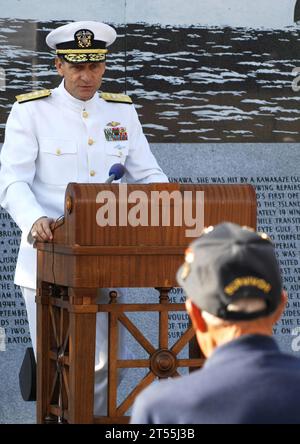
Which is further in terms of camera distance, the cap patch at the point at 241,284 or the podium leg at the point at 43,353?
the podium leg at the point at 43,353

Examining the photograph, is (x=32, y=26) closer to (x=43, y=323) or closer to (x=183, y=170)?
(x=183, y=170)

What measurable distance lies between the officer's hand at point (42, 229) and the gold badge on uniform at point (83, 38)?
2.41 ft

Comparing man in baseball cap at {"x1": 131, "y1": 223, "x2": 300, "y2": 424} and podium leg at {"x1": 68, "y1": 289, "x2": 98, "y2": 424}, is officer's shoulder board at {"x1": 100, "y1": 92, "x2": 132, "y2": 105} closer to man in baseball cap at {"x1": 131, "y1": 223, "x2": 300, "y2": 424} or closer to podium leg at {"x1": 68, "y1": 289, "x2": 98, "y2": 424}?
podium leg at {"x1": 68, "y1": 289, "x2": 98, "y2": 424}

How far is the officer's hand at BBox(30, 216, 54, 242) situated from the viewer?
448cm

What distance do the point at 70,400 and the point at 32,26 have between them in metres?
2.91

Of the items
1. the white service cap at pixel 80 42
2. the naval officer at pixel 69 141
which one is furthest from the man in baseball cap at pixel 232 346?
the white service cap at pixel 80 42

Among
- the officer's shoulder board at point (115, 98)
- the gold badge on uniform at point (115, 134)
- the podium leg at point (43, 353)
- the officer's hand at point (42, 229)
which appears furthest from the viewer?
the officer's shoulder board at point (115, 98)

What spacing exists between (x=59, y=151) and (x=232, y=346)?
2930 millimetres

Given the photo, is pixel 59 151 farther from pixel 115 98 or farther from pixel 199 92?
pixel 199 92

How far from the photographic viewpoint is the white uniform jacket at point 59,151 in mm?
4922

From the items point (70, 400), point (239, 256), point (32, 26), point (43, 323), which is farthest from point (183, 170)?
point (239, 256)

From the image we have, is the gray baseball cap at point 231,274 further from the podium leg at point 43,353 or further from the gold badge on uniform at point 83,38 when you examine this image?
the gold badge on uniform at point 83,38

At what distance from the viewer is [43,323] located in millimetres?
4645

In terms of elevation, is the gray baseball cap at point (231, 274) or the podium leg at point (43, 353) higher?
the gray baseball cap at point (231, 274)
